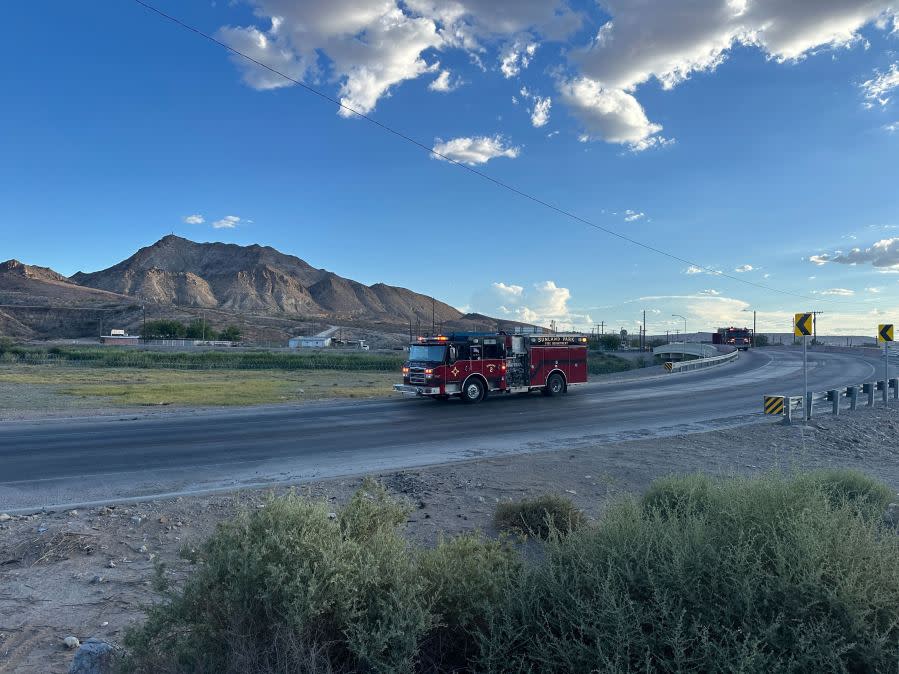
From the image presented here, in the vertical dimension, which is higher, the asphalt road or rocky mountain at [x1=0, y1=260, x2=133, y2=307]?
rocky mountain at [x1=0, y1=260, x2=133, y2=307]

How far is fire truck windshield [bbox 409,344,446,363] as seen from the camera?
2441 cm

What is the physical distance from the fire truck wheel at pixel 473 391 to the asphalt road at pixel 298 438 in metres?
0.61

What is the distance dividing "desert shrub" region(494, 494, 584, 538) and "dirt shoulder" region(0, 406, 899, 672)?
9.7 inches

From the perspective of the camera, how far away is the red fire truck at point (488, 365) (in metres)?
24.2

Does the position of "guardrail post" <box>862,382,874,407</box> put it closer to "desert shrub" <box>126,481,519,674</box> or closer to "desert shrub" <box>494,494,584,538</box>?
"desert shrub" <box>494,494,584,538</box>

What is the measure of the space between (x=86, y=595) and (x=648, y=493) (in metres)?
6.20

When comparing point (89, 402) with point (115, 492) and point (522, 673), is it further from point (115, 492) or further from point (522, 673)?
point (522, 673)

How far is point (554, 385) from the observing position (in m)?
27.4

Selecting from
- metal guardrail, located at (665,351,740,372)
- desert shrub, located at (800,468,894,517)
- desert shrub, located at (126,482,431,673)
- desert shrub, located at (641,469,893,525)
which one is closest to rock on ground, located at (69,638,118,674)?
desert shrub, located at (126,482,431,673)

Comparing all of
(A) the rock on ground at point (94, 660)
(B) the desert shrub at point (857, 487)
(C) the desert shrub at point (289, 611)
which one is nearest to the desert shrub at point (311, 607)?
(C) the desert shrub at point (289, 611)

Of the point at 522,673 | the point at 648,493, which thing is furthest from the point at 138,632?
the point at 648,493

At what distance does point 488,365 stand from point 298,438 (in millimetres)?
11351

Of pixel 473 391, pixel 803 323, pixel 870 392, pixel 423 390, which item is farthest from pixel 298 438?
pixel 870 392

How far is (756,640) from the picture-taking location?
2.77 meters
